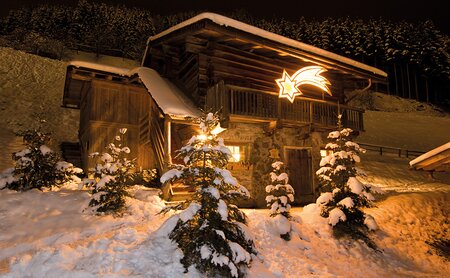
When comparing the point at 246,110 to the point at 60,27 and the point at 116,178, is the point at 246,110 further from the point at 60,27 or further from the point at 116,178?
the point at 60,27

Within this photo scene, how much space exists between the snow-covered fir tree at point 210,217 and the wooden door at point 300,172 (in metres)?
7.65

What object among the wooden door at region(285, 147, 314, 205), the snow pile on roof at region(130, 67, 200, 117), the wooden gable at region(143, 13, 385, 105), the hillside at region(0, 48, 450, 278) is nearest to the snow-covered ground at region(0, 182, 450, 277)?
the hillside at region(0, 48, 450, 278)

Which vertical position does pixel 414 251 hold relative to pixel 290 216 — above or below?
below

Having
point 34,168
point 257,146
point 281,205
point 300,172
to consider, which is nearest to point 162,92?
point 257,146

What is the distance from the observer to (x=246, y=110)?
13.4 m

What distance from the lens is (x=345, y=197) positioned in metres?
12.1

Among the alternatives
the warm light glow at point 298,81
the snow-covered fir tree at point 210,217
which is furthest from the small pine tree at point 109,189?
the warm light glow at point 298,81

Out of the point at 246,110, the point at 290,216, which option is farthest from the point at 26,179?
the point at 290,216

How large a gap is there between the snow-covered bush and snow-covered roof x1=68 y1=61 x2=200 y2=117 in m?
4.03

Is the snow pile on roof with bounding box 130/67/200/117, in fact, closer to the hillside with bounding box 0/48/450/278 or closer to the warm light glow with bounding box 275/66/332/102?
the hillside with bounding box 0/48/450/278

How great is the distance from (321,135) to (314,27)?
55.8 meters

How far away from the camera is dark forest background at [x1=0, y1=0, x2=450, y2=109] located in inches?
2255

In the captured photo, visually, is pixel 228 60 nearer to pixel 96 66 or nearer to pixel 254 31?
pixel 254 31

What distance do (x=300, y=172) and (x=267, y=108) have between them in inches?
146
